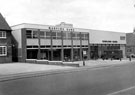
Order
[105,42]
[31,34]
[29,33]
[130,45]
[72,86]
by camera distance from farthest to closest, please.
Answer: [130,45] → [105,42] → [31,34] → [29,33] → [72,86]

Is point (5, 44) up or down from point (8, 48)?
up

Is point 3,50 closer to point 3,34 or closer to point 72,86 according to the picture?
point 3,34

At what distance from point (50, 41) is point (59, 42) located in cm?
249

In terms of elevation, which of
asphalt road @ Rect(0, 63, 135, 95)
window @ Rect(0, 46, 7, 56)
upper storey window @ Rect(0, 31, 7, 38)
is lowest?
asphalt road @ Rect(0, 63, 135, 95)

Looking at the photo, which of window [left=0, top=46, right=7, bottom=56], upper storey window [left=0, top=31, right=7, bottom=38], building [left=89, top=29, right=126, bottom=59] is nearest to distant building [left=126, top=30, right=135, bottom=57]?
building [left=89, top=29, right=126, bottom=59]

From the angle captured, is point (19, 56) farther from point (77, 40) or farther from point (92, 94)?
point (92, 94)

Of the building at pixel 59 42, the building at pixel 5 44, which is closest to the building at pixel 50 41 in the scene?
the building at pixel 59 42

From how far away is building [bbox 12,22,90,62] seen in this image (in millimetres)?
40688

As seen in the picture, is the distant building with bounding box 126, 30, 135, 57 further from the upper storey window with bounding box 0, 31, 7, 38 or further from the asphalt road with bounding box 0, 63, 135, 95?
the asphalt road with bounding box 0, 63, 135, 95

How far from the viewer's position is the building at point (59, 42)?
40812 millimetres

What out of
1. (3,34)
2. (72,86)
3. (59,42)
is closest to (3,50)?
(3,34)

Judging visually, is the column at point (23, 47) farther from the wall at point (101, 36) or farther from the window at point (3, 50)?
→ the wall at point (101, 36)

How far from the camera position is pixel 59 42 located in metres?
45.6

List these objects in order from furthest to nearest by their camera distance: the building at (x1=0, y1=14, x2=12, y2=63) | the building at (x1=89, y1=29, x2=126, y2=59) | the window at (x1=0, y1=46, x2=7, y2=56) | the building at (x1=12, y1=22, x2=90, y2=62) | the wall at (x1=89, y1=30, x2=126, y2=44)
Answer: the building at (x1=89, y1=29, x2=126, y2=59)
the wall at (x1=89, y1=30, x2=126, y2=44)
the building at (x1=12, y1=22, x2=90, y2=62)
the building at (x1=0, y1=14, x2=12, y2=63)
the window at (x1=0, y1=46, x2=7, y2=56)
